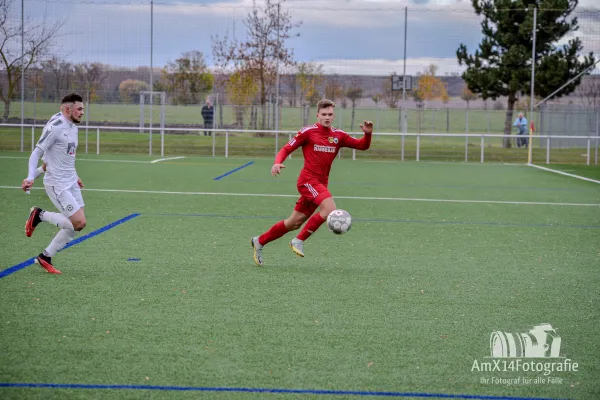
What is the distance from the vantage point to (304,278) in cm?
744

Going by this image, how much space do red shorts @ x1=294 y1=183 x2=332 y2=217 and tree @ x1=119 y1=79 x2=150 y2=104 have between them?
21.9 meters

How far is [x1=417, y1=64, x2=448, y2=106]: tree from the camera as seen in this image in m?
30.3

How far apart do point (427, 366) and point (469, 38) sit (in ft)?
93.4

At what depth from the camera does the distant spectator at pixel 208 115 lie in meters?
28.8

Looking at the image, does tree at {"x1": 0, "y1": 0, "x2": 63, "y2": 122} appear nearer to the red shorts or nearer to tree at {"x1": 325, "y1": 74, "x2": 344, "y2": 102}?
tree at {"x1": 325, "y1": 74, "x2": 344, "y2": 102}

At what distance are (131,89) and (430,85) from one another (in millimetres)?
11719

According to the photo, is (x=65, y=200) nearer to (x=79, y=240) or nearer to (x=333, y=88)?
(x=79, y=240)

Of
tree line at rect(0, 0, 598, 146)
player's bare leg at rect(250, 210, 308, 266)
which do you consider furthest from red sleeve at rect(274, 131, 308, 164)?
tree line at rect(0, 0, 598, 146)

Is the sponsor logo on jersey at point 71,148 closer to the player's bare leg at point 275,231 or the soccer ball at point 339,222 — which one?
the player's bare leg at point 275,231

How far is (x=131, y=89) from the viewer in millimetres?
29641

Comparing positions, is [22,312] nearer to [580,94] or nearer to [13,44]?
[13,44]

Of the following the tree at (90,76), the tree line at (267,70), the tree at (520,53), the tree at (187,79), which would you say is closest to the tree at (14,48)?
the tree line at (267,70)

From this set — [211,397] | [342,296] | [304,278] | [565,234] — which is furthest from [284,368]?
[565,234]

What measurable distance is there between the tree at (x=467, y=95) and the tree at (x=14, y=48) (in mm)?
17619
